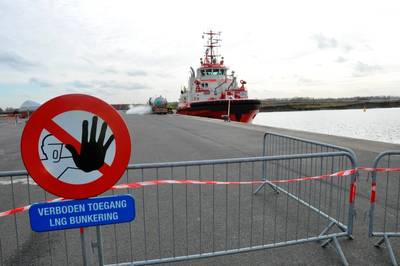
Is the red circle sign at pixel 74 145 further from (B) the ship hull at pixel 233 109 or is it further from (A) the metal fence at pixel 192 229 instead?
(B) the ship hull at pixel 233 109

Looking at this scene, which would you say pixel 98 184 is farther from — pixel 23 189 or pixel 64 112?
pixel 23 189

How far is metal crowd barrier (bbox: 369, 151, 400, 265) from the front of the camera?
3350 mm

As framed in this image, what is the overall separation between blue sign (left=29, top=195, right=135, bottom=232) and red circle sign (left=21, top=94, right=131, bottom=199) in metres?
0.08

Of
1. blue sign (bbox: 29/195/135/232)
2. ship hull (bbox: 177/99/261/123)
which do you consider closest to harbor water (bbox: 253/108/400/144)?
ship hull (bbox: 177/99/261/123)

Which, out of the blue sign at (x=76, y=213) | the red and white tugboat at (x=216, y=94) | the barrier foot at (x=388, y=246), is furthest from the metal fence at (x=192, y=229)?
the red and white tugboat at (x=216, y=94)

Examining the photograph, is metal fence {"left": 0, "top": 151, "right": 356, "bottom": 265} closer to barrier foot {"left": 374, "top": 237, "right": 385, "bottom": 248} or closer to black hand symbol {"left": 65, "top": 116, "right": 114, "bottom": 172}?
barrier foot {"left": 374, "top": 237, "right": 385, "bottom": 248}

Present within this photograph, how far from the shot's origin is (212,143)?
11.7 meters

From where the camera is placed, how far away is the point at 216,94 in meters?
32.0

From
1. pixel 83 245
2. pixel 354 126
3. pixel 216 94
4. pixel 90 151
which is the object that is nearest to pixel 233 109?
pixel 216 94

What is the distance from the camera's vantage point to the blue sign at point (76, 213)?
190 cm

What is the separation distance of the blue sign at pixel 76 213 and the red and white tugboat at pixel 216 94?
983 inches

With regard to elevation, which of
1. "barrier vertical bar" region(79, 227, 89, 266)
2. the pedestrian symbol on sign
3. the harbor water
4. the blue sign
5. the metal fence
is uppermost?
the pedestrian symbol on sign

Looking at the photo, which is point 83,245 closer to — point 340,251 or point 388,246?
point 340,251

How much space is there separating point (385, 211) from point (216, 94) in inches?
1117
